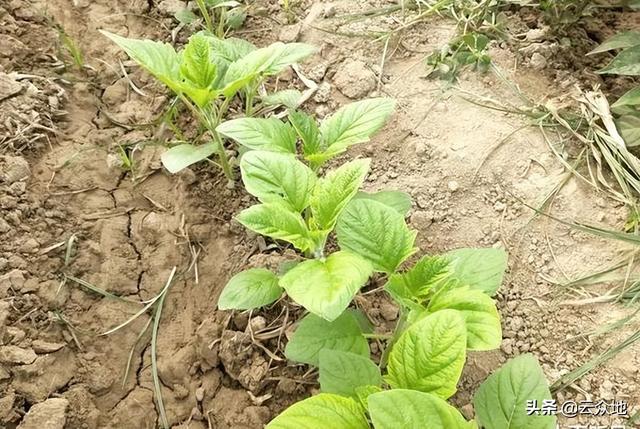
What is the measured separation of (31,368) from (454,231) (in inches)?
41.9

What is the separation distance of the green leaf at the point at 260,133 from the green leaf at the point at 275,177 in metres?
0.13

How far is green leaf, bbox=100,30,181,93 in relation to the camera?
57.7 inches

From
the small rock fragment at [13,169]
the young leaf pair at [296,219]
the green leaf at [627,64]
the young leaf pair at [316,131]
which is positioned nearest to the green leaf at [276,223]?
the young leaf pair at [296,219]

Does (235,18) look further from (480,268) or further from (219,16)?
(480,268)

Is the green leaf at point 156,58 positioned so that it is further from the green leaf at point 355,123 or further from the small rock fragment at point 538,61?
the small rock fragment at point 538,61

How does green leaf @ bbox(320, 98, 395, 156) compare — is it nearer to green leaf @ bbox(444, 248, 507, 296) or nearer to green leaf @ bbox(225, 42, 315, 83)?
green leaf @ bbox(225, 42, 315, 83)

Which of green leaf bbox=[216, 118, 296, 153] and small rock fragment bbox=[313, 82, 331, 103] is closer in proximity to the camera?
green leaf bbox=[216, 118, 296, 153]

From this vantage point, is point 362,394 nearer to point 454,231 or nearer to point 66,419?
point 454,231

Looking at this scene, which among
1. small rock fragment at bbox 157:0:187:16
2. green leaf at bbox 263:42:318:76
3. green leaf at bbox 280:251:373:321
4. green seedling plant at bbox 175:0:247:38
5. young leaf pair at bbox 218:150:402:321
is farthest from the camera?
small rock fragment at bbox 157:0:187:16

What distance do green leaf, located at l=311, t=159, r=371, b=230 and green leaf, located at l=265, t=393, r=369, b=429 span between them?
0.37 meters

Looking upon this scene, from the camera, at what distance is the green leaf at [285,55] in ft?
5.14

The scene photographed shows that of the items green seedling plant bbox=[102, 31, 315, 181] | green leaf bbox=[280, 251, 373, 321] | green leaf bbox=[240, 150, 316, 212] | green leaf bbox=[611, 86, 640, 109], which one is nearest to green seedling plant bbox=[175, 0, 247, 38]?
green seedling plant bbox=[102, 31, 315, 181]

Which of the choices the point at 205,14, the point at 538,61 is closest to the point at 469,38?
the point at 538,61

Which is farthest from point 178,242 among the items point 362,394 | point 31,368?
point 362,394
